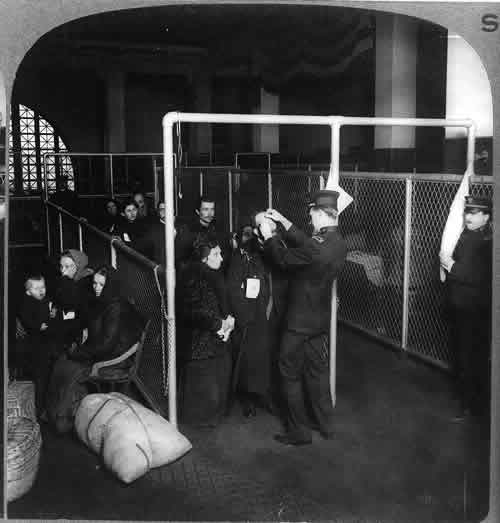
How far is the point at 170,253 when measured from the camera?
4.03 m

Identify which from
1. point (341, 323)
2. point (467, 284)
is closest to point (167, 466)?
point (467, 284)

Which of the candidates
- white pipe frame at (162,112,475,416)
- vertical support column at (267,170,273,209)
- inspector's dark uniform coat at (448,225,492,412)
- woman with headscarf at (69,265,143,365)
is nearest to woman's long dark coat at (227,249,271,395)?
white pipe frame at (162,112,475,416)

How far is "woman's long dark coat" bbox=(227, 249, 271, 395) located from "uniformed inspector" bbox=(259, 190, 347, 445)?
454 millimetres

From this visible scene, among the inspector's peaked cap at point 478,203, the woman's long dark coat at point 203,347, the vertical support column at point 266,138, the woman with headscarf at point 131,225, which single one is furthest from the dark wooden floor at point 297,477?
the vertical support column at point 266,138

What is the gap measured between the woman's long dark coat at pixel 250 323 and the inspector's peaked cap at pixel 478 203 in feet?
5.00

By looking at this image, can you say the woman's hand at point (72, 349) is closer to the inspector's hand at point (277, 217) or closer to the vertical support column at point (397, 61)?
the inspector's hand at point (277, 217)

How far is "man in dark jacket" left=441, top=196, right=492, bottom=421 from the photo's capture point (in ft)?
12.0

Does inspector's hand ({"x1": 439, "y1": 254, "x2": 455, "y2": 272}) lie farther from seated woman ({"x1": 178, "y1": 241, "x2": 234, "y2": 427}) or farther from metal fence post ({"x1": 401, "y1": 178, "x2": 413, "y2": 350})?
metal fence post ({"x1": 401, "y1": 178, "x2": 413, "y2": 350})

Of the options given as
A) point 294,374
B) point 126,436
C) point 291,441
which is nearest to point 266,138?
point 294,374

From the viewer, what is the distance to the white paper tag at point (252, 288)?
4521 mm

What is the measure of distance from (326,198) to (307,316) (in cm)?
80

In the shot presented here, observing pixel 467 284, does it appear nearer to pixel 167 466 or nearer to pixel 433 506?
pixel 433 506

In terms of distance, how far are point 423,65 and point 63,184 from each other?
8205 mm

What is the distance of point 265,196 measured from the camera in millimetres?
9578
